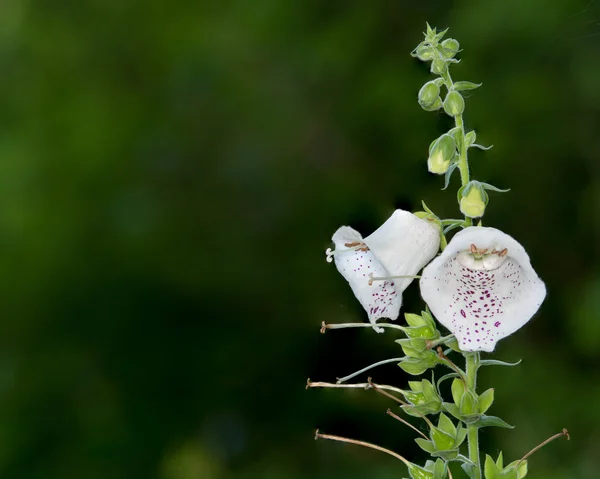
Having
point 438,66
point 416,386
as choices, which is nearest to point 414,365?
point 416,386

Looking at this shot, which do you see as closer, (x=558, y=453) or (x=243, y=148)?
(x=558, y=453)

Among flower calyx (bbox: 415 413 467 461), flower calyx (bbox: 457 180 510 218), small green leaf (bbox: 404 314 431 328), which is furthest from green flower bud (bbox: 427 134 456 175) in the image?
flower calyx (bbox: 415 413 467 461)

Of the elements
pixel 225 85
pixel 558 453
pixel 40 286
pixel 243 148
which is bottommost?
pixel 558 453

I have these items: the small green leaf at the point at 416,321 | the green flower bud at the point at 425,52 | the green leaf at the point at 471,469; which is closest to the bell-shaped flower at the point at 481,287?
the small green leaf at the point at 416,321

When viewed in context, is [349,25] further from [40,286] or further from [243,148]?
[40,286]

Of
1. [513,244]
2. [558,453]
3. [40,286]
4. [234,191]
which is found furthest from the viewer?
[234,191]

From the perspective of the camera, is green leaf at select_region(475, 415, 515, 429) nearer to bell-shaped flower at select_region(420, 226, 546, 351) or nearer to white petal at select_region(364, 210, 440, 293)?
bell-shaped flower at select_region(420, 226, 546, 351)

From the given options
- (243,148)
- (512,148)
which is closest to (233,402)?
(243,148)

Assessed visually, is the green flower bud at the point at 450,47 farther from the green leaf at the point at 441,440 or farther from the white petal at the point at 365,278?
the green leaf at the point at 441,440
